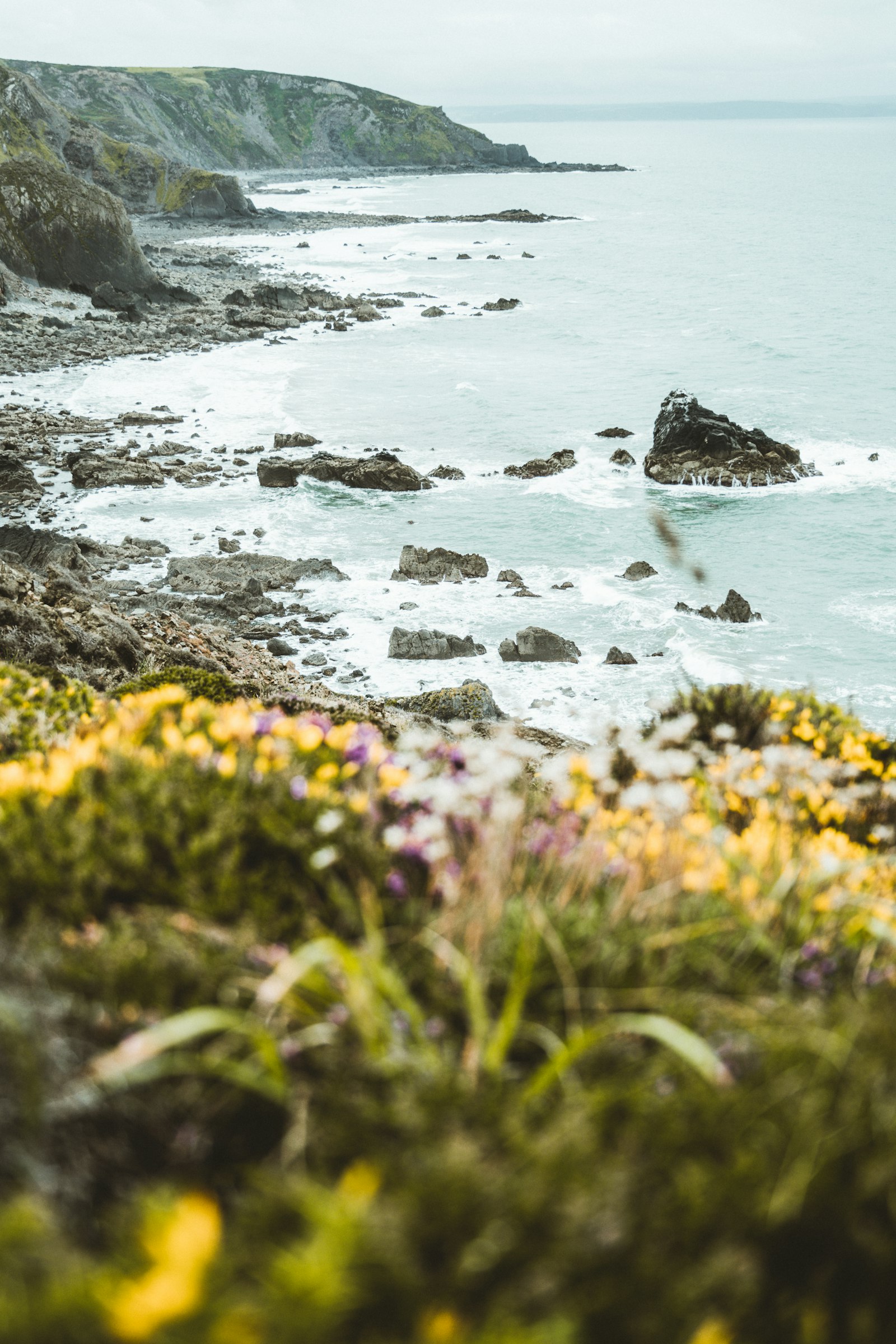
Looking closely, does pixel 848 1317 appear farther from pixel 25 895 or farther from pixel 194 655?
pixel 194 655

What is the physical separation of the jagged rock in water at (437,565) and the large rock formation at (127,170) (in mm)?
78471

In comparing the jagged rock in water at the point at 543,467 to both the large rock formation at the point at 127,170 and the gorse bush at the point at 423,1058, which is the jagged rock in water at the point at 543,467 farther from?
the large rock formation at the point at 127,170

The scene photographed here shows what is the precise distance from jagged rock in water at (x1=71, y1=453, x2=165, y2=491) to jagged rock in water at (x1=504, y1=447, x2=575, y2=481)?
12070mm

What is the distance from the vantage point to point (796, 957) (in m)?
3.47

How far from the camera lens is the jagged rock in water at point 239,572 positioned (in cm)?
2128

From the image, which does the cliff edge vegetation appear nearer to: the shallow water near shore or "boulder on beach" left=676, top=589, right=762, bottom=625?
the shallow water near shore

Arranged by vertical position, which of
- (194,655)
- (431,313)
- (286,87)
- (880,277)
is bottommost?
(194,655)

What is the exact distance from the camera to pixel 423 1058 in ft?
8.36

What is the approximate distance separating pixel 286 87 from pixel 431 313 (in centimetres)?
16475

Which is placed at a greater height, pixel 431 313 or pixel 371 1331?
pixel 431 313

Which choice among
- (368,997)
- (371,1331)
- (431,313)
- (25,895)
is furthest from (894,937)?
(431,313)

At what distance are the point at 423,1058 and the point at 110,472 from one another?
28.7 metres

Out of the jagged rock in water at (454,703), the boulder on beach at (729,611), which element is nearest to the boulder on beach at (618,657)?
the boulder on beach at (729,611)

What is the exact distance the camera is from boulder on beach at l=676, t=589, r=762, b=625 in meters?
22.3
